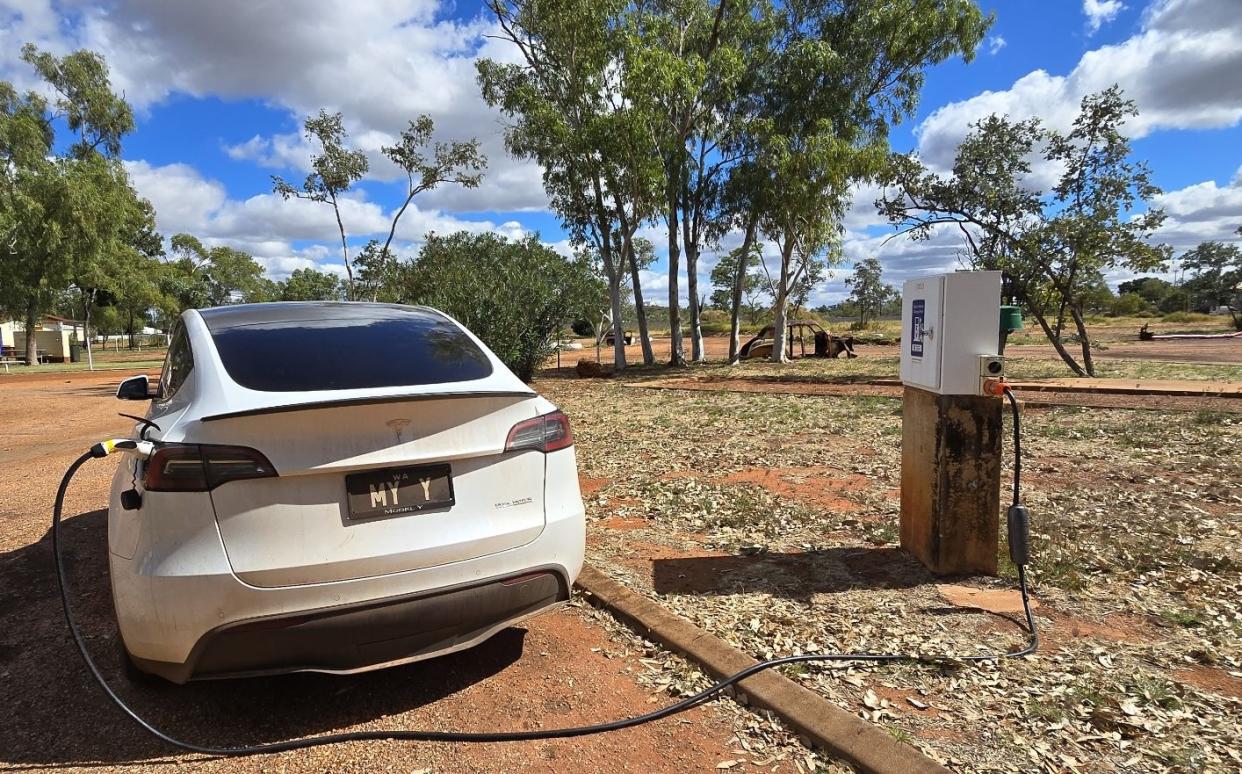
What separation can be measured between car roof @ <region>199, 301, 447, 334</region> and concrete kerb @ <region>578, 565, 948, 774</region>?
5.95 feet

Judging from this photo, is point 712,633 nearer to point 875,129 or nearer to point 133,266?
point 875,129

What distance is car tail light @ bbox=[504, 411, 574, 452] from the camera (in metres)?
2.80

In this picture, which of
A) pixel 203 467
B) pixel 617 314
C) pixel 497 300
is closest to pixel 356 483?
pixel 203 467

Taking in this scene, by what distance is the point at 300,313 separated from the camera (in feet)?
11.6

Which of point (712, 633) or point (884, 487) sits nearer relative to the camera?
point (712, 633)

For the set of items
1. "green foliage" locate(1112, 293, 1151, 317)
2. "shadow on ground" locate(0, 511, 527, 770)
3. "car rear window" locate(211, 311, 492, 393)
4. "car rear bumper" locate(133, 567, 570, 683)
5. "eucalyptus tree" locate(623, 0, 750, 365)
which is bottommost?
"shadow on ground" locate(0, 511, 527, 770)

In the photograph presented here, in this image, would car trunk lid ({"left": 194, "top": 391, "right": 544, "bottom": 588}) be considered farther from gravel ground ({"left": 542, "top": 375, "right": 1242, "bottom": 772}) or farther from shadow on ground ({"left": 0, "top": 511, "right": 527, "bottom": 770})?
gravel ground ({"left": 542, "top": 375, "right": 1242, "bottom": 772})

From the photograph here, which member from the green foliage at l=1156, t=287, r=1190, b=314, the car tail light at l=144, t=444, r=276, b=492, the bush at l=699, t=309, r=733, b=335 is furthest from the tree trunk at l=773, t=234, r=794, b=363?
the green foliage at l=1156, t=287, r=1190, b=314

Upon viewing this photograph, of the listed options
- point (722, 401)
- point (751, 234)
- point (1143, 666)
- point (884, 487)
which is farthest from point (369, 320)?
point (751, 234)

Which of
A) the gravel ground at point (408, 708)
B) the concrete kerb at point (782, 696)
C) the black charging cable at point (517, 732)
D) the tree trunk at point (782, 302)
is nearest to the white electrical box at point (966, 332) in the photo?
the black charging cable at point (517, 732)

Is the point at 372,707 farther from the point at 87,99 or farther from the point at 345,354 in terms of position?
the point at 87,99

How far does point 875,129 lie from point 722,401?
48.7ft

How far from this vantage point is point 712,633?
322cm

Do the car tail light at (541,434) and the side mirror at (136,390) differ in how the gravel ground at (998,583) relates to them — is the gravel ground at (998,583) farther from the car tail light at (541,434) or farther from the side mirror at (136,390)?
the side mirror at (136,390)
